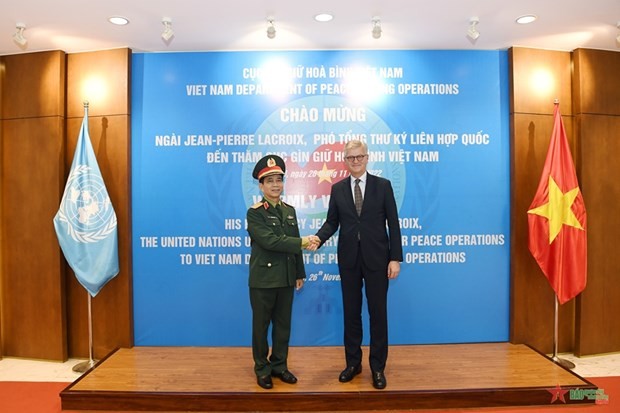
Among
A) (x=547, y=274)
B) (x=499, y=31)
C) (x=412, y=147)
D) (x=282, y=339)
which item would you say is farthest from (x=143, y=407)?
(x=499, y=31)

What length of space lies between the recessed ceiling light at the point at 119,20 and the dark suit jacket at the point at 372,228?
7.26 feet

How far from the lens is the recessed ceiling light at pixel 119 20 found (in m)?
3.21

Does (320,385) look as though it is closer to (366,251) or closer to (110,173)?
(366,251)

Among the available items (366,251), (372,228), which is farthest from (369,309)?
(372,228)

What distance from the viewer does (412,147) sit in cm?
381

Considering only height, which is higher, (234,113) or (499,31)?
(499,31)

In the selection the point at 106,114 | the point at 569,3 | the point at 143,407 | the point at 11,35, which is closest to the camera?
the point at 143,407

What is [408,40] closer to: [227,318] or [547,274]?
[547,274]

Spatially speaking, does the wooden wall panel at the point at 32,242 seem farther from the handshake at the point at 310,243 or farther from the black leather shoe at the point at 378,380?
the black leather shoe at the point at 378,380

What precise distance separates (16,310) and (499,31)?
16.4 ft

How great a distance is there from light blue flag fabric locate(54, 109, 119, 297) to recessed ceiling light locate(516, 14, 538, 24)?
374 centimetres

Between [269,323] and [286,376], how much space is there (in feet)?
1.32

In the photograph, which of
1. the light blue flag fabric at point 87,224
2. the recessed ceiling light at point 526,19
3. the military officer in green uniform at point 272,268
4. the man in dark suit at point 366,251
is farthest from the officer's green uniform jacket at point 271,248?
the recessed ceiling light at point 526,19

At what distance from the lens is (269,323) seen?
2.96 metres
